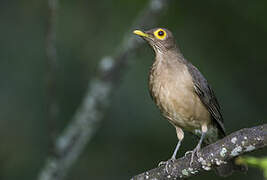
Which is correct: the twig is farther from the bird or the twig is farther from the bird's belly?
the bird's belly

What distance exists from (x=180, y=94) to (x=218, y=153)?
158cm

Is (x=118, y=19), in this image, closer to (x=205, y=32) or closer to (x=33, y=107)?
(x=205, y=32)

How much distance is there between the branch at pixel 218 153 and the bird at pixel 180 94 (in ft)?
2.77

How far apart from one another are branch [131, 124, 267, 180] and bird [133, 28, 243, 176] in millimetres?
845

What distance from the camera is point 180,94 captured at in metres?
6.53

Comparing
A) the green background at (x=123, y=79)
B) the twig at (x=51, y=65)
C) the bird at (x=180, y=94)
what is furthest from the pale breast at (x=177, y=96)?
the green background at (x=123, y=79)

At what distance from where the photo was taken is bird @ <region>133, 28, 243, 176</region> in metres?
6.56

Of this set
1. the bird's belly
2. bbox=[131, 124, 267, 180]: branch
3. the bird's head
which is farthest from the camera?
the bird's head

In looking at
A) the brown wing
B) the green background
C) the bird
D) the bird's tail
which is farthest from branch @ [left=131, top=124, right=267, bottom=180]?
the green background

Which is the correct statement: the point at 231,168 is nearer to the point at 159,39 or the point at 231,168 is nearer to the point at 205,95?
the point at 205,95

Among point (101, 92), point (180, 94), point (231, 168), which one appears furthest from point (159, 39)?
point (231, 168)

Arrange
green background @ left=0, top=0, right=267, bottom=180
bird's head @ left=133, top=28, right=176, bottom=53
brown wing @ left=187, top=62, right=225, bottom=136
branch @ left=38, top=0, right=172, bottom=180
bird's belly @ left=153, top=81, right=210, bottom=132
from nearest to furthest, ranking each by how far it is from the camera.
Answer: bird's belly @ left=153, top=81, right=210, bottom=132
brown wing @ left=187, top=62, right=225, bottom=136
bird's head @ left=133, top=28, right=176, bottom=53
branch @ left=38, top=0, right=172, bottom=180
green background @ left=0, top=0, right=267, bottom=180

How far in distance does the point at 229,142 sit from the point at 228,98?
177 inches

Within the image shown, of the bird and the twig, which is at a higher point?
the twig
